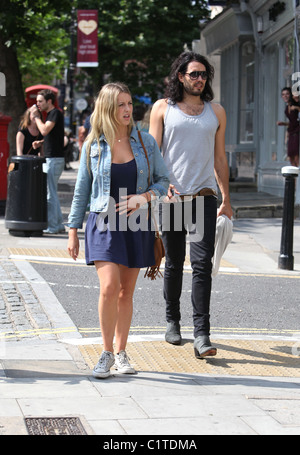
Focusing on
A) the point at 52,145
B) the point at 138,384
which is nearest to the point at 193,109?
the point at 138,384

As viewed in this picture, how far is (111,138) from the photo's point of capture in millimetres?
5305

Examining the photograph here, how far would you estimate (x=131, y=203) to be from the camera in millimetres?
5285

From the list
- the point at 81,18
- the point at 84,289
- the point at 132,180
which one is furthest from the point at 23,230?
→ the point at 81,18

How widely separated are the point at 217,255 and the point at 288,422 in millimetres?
2172

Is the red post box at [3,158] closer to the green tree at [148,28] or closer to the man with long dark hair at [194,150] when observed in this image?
the man with long dark hair at [194,150]

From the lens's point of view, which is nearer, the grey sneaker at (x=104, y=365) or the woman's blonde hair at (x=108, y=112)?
the grey sneaker at (x=104, y=365)

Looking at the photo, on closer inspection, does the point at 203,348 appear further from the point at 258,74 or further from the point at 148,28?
the point at 148,28

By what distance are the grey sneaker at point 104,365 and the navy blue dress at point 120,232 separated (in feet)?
1.80

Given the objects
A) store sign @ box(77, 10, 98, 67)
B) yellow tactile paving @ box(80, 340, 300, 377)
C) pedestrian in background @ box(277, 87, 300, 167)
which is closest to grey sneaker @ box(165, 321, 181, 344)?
yellow tactile paving @ box(80, 340, 300, 377)

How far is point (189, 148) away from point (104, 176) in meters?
0.89

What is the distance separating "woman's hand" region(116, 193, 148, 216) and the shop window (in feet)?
51.6

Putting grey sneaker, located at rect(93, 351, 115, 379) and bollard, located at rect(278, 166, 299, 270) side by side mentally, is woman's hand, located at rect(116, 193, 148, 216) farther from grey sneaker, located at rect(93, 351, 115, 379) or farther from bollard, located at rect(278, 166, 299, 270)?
bollard, located at rect(278, 166, 299, 270)

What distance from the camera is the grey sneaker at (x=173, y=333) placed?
6.27m

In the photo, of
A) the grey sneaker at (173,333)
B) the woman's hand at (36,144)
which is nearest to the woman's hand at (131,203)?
the grey sneaker at (173,333)
